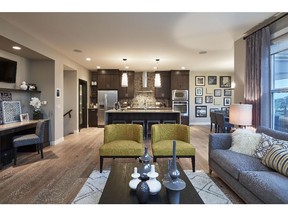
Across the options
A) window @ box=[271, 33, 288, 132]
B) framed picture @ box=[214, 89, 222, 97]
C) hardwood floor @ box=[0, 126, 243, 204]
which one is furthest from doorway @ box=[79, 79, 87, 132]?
window @ box=[271, 33, 288, 132]

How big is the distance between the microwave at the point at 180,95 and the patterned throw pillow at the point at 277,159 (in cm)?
665

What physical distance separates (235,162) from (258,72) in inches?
76.9

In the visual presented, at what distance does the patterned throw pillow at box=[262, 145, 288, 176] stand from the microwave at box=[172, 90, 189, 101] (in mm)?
6648

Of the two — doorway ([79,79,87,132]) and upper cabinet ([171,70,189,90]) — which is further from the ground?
upper cabinet ([171,70,189,90])

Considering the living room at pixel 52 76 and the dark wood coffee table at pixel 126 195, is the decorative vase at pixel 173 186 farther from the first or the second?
the living room at pixel 52 76

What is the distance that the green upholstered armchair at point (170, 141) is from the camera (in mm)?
3277

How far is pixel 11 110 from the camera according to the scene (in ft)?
14.9

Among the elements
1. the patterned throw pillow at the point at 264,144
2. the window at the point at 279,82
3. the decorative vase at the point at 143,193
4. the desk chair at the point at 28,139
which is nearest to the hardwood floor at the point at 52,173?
the desk chair at the point at 28,139

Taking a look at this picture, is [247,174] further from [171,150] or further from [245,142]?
[171,150]

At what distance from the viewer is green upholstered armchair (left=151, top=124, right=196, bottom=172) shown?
10.8 ft

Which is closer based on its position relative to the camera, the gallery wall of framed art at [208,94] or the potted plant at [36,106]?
the potted plant at [36,106]

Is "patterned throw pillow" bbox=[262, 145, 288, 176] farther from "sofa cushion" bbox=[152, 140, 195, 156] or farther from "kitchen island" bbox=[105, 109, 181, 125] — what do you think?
"kitchen island" bbox=[105, 109, 181, 125]

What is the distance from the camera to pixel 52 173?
3355mm

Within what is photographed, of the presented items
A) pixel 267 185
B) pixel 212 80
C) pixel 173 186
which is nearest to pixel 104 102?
pixel 212 80
